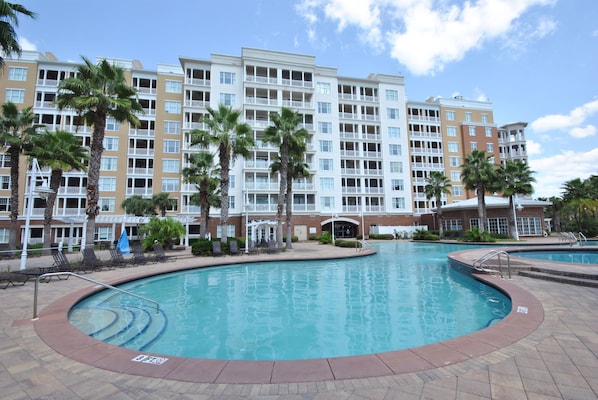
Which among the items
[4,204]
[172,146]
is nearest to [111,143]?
[172,146]

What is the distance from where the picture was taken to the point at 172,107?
3897cm

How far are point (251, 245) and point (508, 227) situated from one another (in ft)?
103

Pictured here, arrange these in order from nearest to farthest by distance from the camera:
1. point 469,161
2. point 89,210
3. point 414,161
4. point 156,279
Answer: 1. point 156,279
2. point 89,210
3. point 469,161
4. point 414,161

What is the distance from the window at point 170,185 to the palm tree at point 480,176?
3610 cm

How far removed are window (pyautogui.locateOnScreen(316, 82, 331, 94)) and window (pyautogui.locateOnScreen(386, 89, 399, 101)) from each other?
10269mm

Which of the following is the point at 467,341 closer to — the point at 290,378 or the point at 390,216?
the point at 290,378

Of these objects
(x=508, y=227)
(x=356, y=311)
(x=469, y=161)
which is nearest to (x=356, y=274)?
(x=356, y=311)

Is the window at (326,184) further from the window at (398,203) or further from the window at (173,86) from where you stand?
the window at (173,86)

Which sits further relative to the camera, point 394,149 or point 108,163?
point 394,149

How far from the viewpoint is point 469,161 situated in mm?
32969

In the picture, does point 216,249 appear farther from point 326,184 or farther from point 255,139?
point 326,184

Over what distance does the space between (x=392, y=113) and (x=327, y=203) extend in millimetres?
18904

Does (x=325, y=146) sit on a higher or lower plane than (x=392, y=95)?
lower

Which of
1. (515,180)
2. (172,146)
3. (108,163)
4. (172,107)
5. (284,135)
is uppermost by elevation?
(172,107)
